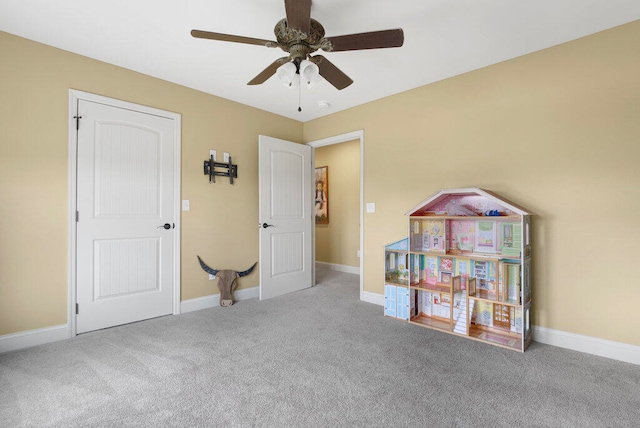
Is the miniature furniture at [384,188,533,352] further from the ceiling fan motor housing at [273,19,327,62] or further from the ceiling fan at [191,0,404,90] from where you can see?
the ceiling fan motor housing at [273,19,327,62]

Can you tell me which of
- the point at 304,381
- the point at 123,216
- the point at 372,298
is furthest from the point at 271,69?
the point at 372,298

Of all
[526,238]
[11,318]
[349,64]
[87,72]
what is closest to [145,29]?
[87,72]

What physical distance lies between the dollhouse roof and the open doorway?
2.38 meters

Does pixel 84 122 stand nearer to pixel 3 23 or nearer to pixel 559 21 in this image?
pixel 3 23

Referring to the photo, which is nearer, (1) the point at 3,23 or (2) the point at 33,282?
(1) the point at 3,23

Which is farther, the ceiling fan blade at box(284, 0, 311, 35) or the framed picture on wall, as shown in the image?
the framed picture on wall

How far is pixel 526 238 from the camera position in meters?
2.46

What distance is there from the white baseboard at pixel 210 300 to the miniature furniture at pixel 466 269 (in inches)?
68.7

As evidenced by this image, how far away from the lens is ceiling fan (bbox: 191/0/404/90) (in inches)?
66.5

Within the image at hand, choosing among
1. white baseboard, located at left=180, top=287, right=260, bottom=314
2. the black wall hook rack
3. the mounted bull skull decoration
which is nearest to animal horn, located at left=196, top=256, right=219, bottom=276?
the mounted bull skull decoration

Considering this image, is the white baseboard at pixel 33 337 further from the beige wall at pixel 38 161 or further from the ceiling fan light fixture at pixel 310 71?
the ceiling fan light fixture at pixel 310 71

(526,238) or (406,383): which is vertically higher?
(526,238)

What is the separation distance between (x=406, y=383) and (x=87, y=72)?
3644 millimetres

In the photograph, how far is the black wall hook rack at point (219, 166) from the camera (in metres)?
3.52
